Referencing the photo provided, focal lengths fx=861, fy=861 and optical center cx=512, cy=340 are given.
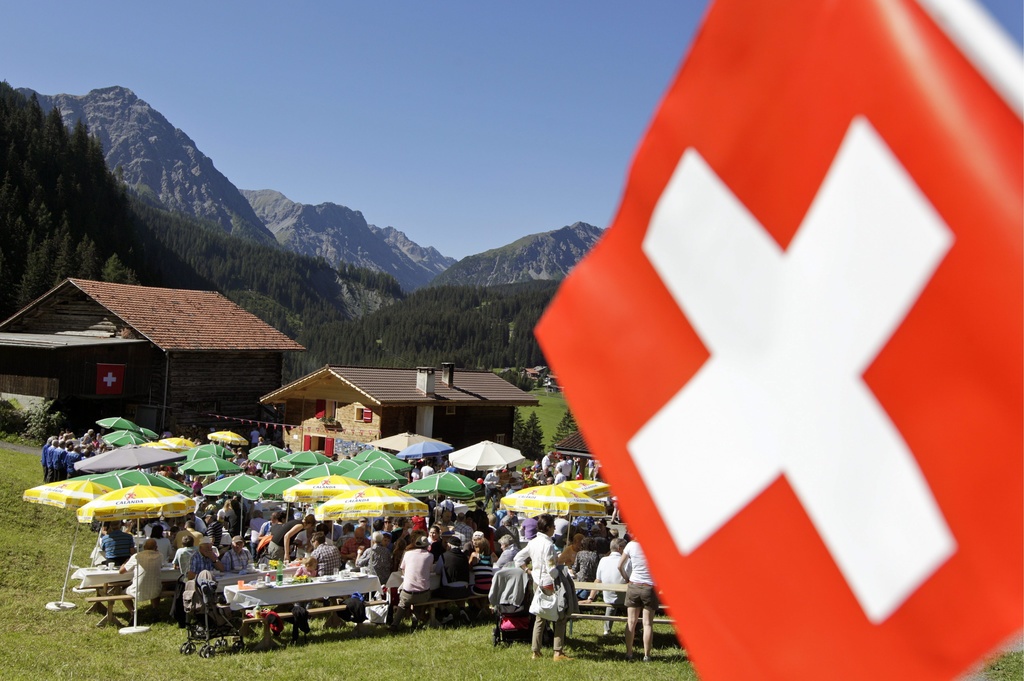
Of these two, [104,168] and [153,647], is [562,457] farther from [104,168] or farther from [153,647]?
[104,168]

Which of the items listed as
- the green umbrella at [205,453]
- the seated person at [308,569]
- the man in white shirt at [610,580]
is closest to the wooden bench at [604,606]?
the man in white shirt at [610,580]

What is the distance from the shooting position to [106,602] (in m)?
12.9

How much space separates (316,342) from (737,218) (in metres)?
187

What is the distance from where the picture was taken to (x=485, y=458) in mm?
23734

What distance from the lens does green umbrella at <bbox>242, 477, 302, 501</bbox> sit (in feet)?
55.5

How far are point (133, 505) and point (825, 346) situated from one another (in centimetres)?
1296

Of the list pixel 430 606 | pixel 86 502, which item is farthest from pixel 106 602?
pixel 430 606

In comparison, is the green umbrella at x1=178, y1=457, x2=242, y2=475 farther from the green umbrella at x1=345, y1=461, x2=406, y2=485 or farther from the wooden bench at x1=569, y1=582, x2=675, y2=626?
the wooden bench at x1=569, y1=582, x2=675, y2=626

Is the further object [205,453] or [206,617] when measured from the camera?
[205,453]

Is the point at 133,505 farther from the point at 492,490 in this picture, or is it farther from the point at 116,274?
the point at 116,274

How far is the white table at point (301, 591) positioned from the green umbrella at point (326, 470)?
513 cm

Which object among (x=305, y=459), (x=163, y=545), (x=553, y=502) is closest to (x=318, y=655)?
(x=163, y=545)

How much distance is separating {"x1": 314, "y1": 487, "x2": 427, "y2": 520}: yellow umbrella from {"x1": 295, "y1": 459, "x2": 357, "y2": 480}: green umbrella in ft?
11.8

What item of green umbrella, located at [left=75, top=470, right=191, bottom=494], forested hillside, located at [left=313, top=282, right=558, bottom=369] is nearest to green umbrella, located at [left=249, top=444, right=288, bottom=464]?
green umbrella, located at [left=75, top=470, right=191, bottom=494]
